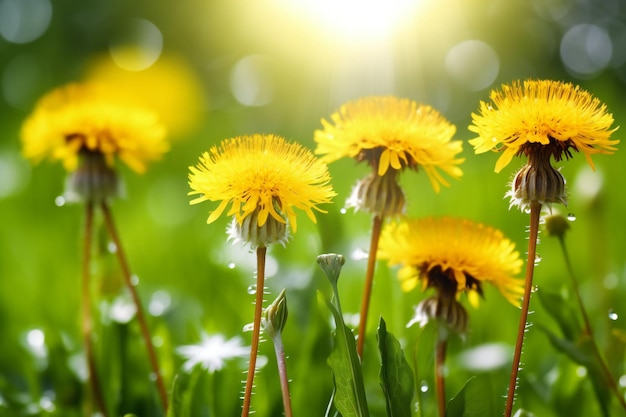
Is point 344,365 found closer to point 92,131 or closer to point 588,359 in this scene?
point 588,359

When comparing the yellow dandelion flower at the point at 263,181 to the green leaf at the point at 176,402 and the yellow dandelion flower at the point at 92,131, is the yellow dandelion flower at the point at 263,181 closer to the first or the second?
the green leaf at the point at 176,402

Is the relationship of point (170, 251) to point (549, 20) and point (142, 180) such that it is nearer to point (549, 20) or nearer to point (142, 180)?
point (142, 180)

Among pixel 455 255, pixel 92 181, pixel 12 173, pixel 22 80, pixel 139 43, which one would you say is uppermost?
pixel 139 43

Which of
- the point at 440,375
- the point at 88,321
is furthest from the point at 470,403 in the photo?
the point at 88,321

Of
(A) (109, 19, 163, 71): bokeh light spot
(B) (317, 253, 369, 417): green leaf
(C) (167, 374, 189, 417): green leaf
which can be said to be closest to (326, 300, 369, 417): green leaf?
(B) (317, 253, 369, 417): green leaf

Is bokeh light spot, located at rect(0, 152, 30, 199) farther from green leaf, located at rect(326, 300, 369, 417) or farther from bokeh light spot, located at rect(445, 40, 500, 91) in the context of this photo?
bokeh light spot, located at rect(445, 40, 500, 91)

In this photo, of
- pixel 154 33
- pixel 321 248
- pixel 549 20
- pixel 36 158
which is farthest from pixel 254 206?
pixel 549 20

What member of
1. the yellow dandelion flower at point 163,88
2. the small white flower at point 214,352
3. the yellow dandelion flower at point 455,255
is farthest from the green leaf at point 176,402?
the yellow dandelion flower at point 163,88
